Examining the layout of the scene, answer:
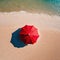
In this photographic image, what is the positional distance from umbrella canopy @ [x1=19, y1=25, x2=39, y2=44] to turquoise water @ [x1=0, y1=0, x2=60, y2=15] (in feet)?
6.40

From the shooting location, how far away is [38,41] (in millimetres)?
7496

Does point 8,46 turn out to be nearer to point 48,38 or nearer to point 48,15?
point 48,38

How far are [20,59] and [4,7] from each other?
3538 millimetres

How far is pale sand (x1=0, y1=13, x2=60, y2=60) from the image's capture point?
7.07 m

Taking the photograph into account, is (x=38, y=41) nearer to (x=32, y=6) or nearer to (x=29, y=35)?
(x=29, y=35)

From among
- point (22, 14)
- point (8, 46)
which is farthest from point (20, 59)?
point (22, 14)

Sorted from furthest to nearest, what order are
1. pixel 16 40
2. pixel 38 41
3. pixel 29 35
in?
pixel 16 40 → pixel 38 41 → pixel 29 35

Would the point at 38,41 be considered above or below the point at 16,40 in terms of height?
above

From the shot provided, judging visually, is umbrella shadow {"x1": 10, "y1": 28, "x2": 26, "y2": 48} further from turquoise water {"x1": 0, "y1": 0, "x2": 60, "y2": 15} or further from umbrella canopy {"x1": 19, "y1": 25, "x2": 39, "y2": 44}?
turquoise water {"x1": 0, "y1": 0, "x2": 60, "y2": 15}

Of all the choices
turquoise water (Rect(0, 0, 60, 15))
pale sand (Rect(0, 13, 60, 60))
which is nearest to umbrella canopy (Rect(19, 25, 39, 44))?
pale sand (Rect(0, 13, 60, 60))

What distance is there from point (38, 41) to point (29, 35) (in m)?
0.46

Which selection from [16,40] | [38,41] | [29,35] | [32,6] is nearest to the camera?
[29,35]

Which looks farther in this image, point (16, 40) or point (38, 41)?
point (16, 40)

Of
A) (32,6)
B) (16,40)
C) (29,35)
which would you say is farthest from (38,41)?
(32,6)
